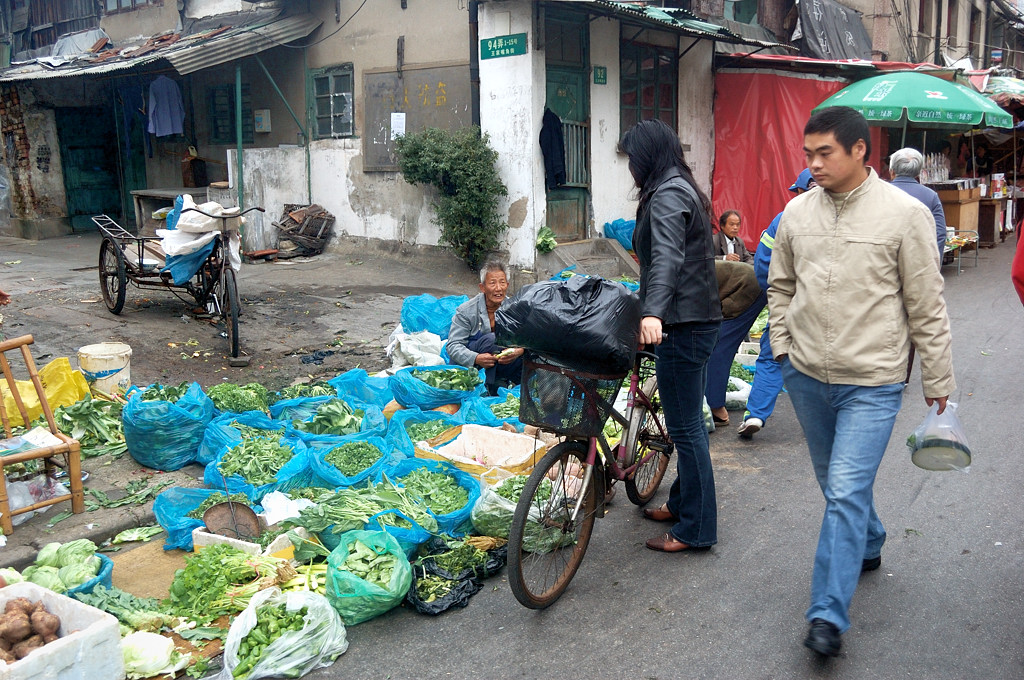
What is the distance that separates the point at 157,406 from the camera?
206 inches

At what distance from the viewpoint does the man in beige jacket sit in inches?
120

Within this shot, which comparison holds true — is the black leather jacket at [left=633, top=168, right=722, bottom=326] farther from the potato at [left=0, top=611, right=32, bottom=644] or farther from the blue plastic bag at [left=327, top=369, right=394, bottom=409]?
the blue plastic bag at [left=327, top=369, right=394, bottom=409]

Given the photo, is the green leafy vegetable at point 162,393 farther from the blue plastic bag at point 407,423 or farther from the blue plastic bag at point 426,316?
the blue plastic bag at point 426,316

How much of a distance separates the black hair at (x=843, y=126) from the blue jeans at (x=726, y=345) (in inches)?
118

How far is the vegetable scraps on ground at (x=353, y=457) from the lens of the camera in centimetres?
475

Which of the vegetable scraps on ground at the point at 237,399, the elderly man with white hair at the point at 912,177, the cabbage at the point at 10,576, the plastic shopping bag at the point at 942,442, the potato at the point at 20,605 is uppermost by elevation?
the elderly man with white hair at the point at 912,177

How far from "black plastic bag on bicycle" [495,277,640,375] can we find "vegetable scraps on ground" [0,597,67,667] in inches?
80.3

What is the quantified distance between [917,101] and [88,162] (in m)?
15.2

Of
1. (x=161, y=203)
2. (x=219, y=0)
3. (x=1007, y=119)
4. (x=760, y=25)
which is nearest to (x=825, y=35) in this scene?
(x=760, y=25)

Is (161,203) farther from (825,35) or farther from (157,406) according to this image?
(825,35)

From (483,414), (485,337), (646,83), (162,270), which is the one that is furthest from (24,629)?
(646,83)

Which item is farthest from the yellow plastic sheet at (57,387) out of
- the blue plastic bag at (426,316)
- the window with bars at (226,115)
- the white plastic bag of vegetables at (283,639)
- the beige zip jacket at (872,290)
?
the window with bars at (226,115)

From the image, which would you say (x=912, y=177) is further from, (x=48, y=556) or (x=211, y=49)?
(x=211, y=49)

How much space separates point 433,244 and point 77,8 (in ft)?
40.6
